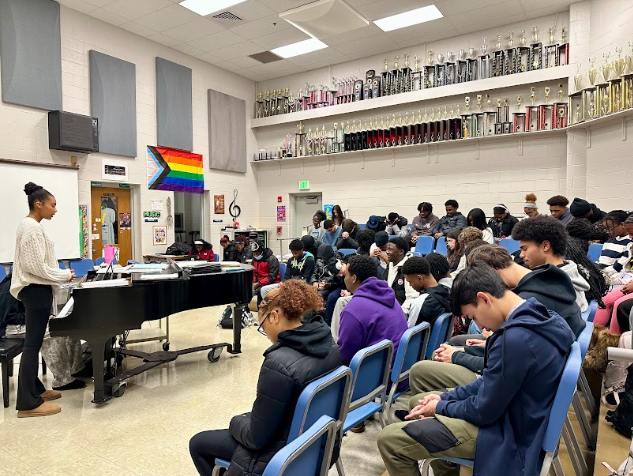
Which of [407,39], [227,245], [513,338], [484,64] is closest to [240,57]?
[407,39]

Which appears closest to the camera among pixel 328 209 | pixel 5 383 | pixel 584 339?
pixel 584 339

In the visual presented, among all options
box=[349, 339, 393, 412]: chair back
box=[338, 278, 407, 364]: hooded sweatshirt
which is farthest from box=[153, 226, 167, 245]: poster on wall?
box=[349, 339, 393, 412]: chair back

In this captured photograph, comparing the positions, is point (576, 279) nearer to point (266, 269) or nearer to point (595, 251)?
point (595, 251)

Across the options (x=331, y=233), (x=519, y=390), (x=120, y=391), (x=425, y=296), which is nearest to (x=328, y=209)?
(x=331, y=233)

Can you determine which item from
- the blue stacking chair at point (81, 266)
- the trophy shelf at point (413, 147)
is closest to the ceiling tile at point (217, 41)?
the trophy shelf at point (413, 147)

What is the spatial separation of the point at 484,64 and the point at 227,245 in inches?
219

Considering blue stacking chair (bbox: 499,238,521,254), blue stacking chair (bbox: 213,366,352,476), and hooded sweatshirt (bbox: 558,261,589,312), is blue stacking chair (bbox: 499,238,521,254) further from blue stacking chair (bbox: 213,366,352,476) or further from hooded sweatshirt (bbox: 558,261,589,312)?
blue stacking chair (bbox: 213,366,352,476)

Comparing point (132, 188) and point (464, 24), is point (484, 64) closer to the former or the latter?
point (464, 24)

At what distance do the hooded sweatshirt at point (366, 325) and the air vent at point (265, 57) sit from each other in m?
7.66

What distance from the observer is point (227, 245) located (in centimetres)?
758

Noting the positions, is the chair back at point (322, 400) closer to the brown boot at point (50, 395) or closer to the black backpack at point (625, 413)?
the black backpack at point (625, 413)

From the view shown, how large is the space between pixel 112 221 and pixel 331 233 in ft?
13.0

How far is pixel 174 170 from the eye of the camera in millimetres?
8594

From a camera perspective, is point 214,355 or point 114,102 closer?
point 214,355
